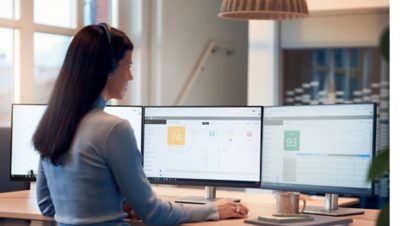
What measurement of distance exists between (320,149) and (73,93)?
1002 mm

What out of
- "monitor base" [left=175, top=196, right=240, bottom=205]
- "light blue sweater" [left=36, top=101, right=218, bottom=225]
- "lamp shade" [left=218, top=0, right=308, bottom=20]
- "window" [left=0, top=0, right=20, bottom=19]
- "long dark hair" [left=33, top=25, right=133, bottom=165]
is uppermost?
"window" [left=0, top=0, right=20, bottom=19]

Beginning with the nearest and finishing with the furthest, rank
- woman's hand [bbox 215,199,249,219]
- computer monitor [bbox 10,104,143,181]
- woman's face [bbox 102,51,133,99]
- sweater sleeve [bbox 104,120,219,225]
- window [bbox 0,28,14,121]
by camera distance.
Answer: sweater sleeve [bbox 104,120,219,225] < woman's face [bbox 102,51,133,99] < woman's hand [bbox 215,199,249,219] < computer monitor [bbox 10,104,143,181] < window [bbox 0,28,14,121]

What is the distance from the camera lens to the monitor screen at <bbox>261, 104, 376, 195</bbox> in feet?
8.34

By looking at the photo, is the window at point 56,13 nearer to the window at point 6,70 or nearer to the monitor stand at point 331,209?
the window at point 6,70

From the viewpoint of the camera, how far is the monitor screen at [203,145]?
9.21 ft

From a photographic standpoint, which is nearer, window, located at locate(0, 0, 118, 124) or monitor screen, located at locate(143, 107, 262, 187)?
monitor screen, located at locate(143, 107, 262, 187)

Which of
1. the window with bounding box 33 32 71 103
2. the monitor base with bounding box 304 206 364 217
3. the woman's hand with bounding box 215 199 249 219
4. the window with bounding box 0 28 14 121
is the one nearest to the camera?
the woman's hand with bounding box 215 199 249 219

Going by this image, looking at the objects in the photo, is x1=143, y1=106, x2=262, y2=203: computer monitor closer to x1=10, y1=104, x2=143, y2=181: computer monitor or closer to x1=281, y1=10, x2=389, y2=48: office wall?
x1=10, y1=104, x2=143, y2=181: computer monitor

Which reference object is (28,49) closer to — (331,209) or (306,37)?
(306,37)

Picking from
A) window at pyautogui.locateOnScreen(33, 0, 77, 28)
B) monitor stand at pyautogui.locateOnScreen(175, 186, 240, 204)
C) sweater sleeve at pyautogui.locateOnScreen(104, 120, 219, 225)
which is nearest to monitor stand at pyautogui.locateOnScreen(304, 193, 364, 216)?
monitor stand at pyautogui.locateOnScreen(175, 186, 240, 204)

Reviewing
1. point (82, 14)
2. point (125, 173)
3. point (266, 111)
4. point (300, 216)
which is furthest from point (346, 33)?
point (125, 173)

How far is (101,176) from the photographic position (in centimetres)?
207

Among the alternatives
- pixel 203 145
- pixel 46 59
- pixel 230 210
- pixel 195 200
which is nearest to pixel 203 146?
pixel 203 145

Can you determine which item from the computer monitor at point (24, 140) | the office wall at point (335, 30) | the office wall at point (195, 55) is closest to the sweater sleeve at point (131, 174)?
the computer monitor at point (24, 140)
